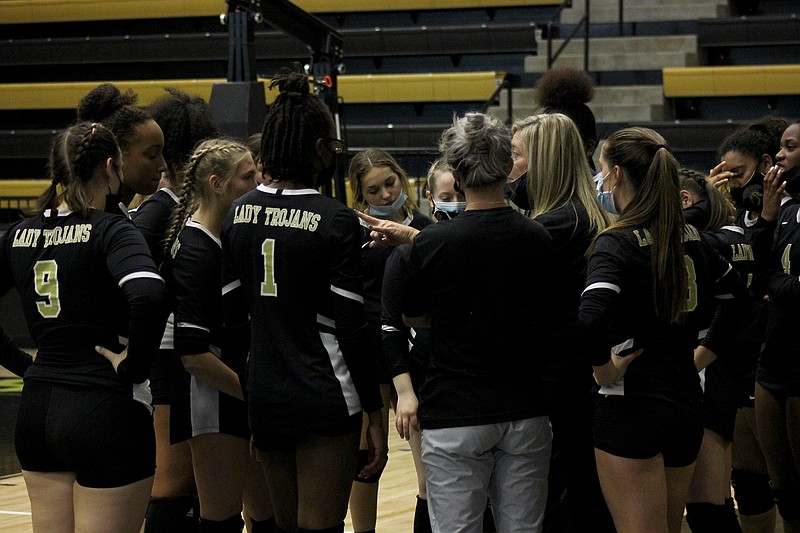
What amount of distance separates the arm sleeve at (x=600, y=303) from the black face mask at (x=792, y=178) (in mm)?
1333

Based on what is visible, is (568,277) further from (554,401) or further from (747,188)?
(747,188)

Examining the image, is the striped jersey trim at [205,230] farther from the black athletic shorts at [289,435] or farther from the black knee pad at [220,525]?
the black knee pad at [220,525]

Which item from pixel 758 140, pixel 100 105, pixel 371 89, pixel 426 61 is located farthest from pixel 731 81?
pixel 100 105

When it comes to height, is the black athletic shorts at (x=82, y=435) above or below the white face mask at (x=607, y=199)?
below

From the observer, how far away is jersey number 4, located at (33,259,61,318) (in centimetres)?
226

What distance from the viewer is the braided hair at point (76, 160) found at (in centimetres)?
233

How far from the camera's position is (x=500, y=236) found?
2324 millimetres

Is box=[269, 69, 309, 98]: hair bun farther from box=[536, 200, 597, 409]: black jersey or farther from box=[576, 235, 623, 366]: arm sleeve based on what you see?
box=[576, 235, 623, 366]: arm sleeve

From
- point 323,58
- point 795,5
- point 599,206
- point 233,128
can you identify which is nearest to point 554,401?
point 599,206

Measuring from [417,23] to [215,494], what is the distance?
978 centimetres

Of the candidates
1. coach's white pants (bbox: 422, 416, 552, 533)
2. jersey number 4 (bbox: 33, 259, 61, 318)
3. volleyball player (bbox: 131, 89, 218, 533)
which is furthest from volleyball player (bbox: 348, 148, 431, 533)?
jersey number 4 (bbox: 33, 259, 61, 318)

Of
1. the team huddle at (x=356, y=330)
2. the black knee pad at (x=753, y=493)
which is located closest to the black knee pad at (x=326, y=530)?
the team huddle at (x=356, y=330)

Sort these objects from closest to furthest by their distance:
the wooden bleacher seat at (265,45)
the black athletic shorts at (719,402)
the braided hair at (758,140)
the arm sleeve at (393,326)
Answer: the arm sleeve at (393,326)
the black athletic shorts at (719,402)
the braided hair at (758,140)
the wooden bleacher seat at (265,45)

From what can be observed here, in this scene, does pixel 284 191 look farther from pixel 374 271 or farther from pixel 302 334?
pixel 374 271
